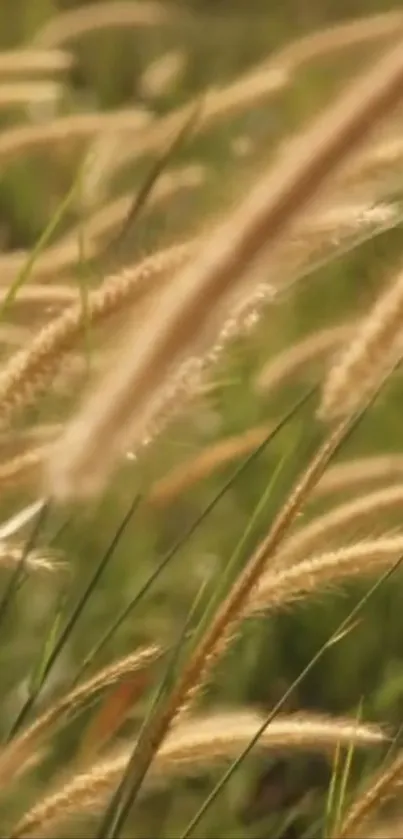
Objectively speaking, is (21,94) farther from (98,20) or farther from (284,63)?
(98,20)

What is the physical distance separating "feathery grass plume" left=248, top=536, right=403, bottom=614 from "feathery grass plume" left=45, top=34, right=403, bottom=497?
168 millimetres

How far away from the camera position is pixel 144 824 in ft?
2.72

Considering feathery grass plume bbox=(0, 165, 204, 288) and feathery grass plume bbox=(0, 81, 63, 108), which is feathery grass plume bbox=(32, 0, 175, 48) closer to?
feathery grass plume bbox=(0, 165, 204, 288)

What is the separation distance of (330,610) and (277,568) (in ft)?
1.45

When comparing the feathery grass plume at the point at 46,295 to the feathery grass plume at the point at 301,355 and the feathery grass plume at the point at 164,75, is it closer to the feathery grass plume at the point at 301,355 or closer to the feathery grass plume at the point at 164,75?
the feathery grass plume at the point at 301,355

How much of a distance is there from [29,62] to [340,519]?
0.34 metres

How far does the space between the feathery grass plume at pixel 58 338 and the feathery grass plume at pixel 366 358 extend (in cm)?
7

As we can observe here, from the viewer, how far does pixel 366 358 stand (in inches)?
17.1

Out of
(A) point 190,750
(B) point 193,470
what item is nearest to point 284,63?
(B) point 193,470

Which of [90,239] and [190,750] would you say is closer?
[190,750]

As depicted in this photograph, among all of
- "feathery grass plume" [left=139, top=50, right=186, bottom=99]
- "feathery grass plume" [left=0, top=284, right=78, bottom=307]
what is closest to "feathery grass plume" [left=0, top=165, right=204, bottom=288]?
"feathery grass plume" [left=0, top=284, right=78, bottom=307]

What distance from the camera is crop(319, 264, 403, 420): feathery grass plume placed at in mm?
429

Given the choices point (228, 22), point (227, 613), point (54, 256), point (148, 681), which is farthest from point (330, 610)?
point (228, 22)

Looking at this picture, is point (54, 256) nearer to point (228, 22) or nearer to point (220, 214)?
point (220, 214)
